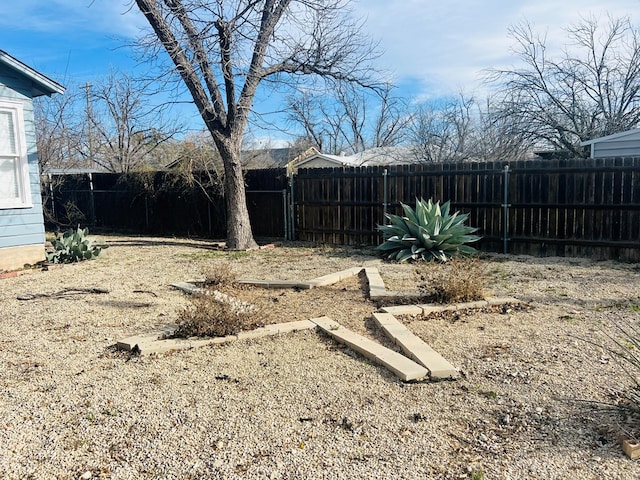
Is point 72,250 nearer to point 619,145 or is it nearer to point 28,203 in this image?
point 28,203

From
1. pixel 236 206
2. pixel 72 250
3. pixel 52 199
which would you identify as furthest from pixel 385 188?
pixel 52 199

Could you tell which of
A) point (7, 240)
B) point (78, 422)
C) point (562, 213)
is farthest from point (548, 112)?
point (78, 422)

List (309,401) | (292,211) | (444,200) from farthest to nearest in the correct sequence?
1. (292,211)
2. (444,200)
3. (309,401)

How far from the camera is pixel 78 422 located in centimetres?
291

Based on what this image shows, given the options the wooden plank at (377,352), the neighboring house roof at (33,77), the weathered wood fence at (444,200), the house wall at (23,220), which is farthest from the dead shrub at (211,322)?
the weathered wood fence at (444,200)

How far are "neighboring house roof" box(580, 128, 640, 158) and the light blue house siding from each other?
35.8 feet

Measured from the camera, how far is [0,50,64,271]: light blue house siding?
791 centimetres

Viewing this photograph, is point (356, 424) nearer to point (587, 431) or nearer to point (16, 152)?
point (587, 431)

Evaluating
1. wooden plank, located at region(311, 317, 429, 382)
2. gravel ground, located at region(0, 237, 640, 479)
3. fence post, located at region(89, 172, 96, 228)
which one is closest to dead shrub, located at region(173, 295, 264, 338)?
gravel ground, located at region(0, 237, 640, 479)

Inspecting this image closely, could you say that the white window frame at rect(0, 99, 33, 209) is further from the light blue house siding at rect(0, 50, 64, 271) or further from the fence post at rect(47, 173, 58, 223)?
the fence post at rect(47, 173, 58, 223)

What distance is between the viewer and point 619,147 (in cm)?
1057

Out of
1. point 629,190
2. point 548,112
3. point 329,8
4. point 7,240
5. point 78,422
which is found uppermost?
point 329,8

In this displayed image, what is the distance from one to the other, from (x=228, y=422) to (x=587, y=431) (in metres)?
1.98

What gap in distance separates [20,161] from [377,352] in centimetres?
727
